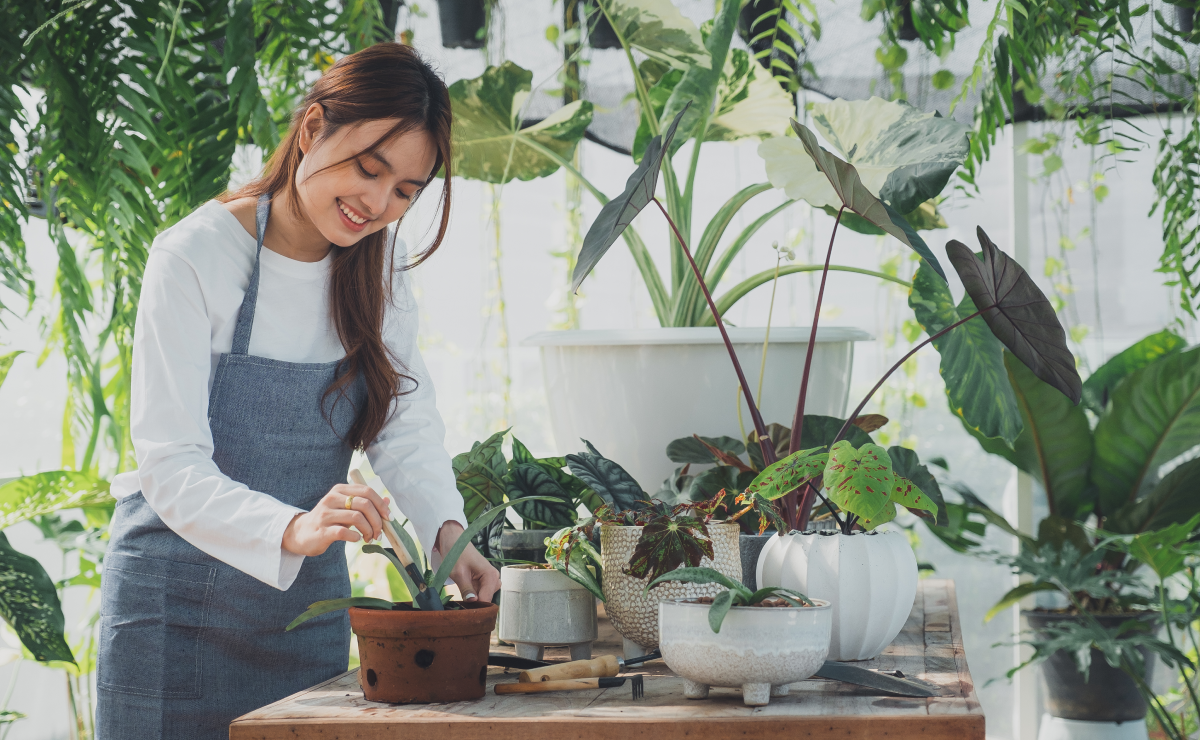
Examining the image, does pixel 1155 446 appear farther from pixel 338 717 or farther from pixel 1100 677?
pixel 338 717

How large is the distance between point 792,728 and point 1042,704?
1874 millimetres

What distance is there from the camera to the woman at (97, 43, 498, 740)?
2.98ft

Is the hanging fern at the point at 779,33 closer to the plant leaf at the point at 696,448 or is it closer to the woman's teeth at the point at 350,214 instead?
the plant leaf at the point at 696,448

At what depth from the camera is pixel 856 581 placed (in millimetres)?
764

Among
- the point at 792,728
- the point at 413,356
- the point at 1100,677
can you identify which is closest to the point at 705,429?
the point at 413,356

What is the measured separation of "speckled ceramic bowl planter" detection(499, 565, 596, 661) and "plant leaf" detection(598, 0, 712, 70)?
0.84 meters

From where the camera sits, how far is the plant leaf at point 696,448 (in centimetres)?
119

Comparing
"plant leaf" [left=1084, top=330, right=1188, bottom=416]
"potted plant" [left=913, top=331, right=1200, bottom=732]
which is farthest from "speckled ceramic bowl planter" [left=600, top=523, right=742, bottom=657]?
"plant leaf" [left=1084, top=330, right=1188, bottom=416]

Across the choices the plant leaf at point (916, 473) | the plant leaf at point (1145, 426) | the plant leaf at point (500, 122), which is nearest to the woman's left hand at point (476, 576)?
the plant leaf at point (916, 473)

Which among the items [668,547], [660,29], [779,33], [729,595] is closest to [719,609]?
[729,595]

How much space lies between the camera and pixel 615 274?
226cm

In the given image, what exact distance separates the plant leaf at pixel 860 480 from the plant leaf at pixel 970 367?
19.7 inches

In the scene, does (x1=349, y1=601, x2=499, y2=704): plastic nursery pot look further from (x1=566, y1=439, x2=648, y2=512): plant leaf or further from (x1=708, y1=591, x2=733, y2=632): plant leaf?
(x1=566, y1=439, x2=648, y2=512): plant leaf

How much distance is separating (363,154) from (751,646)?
0.59 meters
